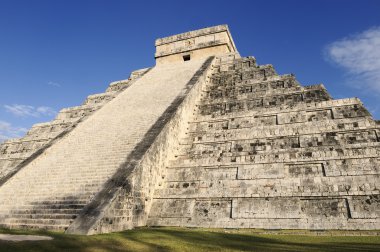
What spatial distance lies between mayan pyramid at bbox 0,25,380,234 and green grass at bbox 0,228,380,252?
30.8 inches

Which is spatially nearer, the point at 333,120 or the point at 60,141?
the point at 333,120

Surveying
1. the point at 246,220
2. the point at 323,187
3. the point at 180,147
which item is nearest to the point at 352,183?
the point at 323,187

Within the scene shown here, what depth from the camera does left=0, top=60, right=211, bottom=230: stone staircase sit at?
27.5ft

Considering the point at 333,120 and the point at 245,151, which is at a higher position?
the point at 333,120

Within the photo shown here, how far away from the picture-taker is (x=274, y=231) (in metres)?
7.70

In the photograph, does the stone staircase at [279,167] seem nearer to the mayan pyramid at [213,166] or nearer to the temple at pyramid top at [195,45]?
the mayan pyramid at [213,166]

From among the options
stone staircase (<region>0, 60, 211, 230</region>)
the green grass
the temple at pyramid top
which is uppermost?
the temple at pyramid top

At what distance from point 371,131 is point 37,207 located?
32.8 ft

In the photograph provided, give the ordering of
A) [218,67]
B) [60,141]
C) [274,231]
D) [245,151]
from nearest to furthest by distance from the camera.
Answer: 1. [274,231]
2. [245,151]
3. [60,141]
4. [218,67]

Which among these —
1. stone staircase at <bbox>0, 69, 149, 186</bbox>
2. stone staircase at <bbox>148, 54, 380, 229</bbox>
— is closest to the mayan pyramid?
stone staircase at <bbox>148, 54, 380, 229</bbox>

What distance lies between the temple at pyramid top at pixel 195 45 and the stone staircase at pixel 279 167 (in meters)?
7.44

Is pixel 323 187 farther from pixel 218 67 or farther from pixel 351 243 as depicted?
pixel 218 67

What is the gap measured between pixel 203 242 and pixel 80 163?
18.2 ft

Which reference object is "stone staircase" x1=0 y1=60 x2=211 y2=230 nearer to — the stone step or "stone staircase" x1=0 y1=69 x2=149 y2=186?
the stone step
